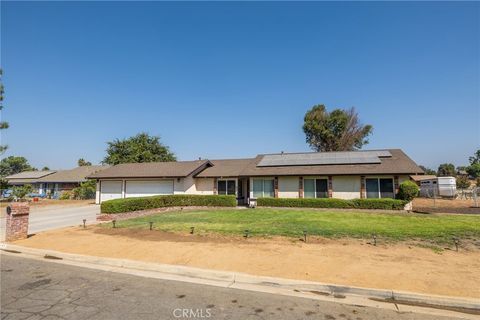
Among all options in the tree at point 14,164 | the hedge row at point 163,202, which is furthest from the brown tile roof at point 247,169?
the tree at point 14,164

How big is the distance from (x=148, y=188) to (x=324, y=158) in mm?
18360

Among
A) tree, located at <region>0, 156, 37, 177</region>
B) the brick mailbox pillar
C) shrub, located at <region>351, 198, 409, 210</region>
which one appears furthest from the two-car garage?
tree, located at <region>0, 156, 37, 177</region>

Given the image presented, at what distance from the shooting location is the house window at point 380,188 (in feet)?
72.3

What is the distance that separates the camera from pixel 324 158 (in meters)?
26.5

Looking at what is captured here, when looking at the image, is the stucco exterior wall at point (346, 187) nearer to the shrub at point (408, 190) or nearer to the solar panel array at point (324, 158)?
the solar panel array at point (324, 158)

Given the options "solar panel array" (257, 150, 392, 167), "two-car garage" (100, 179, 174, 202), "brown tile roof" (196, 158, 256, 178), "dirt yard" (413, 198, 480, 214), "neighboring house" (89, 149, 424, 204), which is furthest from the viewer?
"two-car garage" (100, 179, 174, 202)

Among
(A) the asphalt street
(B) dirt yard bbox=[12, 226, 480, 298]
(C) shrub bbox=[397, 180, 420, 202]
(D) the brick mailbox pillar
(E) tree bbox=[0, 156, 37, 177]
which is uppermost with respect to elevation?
(E) tree bbox=[0, 156, 37, 177]

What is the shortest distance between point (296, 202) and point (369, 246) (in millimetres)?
13578

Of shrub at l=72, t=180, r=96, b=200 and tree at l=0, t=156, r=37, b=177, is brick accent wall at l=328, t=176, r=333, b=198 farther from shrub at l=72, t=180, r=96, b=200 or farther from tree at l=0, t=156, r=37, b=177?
tree at l=0, t=156, r=37, b=177

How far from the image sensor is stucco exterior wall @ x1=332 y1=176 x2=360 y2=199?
22.7 m

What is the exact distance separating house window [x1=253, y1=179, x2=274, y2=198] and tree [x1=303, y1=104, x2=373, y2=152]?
26.7 m

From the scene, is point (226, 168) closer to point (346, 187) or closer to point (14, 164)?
point (346, 187)

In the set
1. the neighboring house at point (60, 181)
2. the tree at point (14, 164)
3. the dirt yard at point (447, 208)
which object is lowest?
the dirt yard at point (447, 208)

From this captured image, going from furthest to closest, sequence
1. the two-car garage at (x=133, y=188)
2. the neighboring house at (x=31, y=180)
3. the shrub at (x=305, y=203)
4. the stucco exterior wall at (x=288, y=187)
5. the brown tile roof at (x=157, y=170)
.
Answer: the neighboring house at (x=31, y=180), the two-car garage at (x=133, y=188), the brown tile roof at (x=157, y=170), the stucco exterior wall at (x=288, y=187), the shrub at (x=305, y=203)
